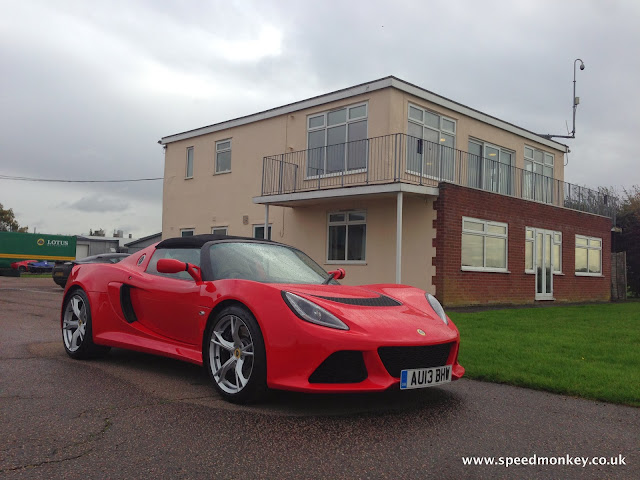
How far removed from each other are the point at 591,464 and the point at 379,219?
1296 cm

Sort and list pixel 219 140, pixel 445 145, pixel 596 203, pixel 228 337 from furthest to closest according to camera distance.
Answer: pixel 596 203 < pixel 219 140 < pixel 445 145 < pixel 228 337

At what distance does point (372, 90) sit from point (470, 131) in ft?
13.4

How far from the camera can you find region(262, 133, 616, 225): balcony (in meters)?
15.4

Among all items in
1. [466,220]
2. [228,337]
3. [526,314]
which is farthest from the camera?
[466,220]

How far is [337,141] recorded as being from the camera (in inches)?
669

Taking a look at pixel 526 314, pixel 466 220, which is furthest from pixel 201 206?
pixel 526 314

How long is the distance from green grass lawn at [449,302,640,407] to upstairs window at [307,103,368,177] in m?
6.59

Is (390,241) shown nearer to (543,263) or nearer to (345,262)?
(345,262)

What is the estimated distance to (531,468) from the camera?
10.0 ft

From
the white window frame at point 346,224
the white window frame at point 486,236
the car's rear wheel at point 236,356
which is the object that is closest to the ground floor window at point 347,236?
the white window frame at point 346,224

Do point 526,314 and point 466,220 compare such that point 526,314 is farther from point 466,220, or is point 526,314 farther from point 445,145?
point 445,145

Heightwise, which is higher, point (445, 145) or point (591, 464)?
point (445, 145)

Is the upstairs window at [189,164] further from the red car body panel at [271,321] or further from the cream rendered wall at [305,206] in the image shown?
the red car body panel at [271,321]

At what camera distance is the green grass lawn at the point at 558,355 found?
16.8ft
